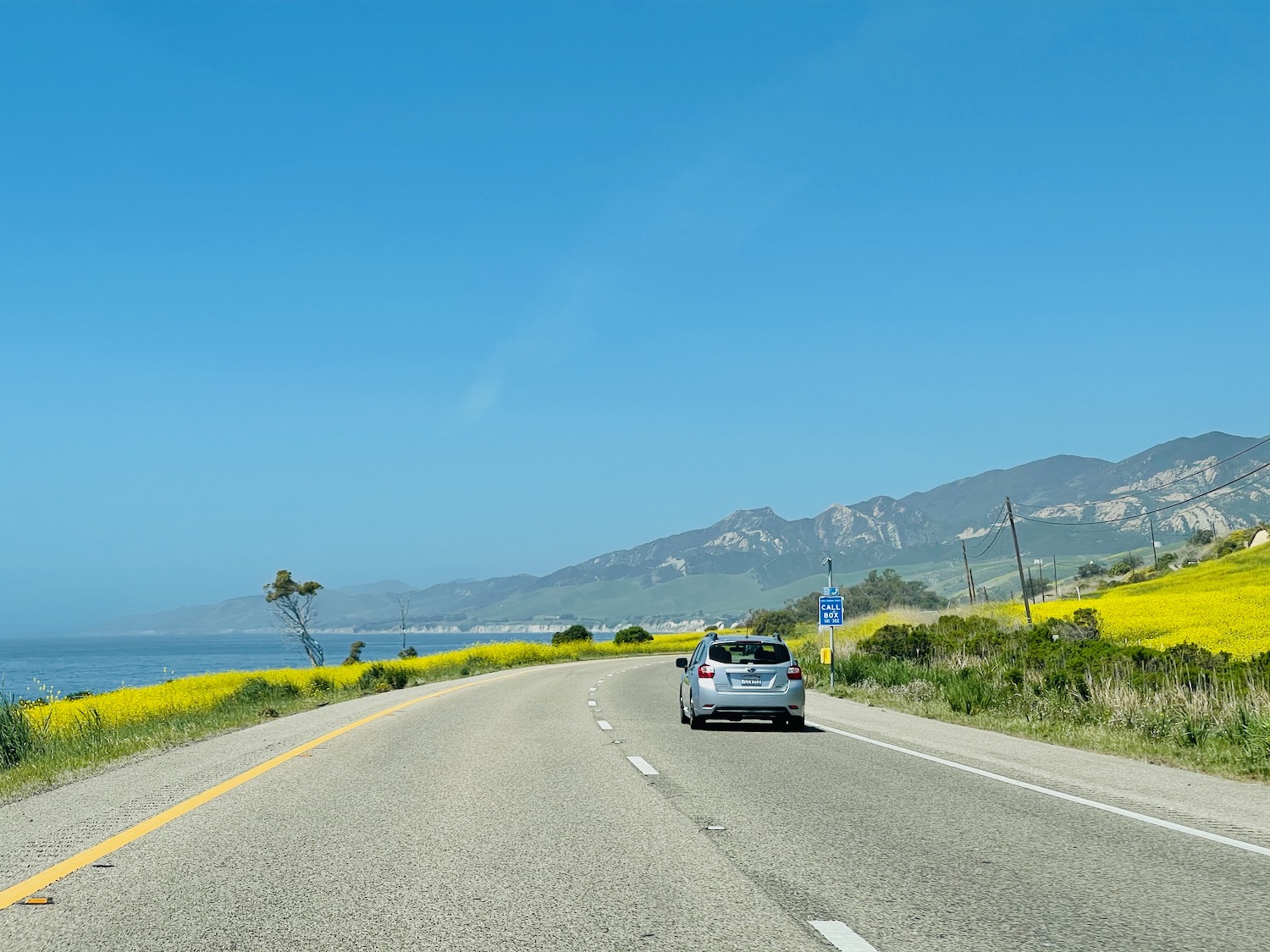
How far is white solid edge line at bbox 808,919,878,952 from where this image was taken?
5.50m

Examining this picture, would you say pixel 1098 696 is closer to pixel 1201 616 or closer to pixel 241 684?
pixel 1201 616

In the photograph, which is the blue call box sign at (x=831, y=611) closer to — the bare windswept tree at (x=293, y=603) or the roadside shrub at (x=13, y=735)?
the roadside shrub at (x=13, y=735)

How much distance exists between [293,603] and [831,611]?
234ft

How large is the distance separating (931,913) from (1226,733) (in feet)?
35.0

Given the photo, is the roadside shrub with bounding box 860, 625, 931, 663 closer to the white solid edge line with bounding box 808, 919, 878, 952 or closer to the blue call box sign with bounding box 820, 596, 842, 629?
the blue call box sign with bounding box 820, 596, 842, 629

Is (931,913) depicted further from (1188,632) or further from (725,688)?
(1188,632)

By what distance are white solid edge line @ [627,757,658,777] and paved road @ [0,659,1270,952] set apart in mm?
115

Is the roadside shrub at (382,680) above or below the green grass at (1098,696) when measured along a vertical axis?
above

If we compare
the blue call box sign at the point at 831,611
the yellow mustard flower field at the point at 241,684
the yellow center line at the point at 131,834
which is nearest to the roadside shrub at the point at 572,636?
the yellow mustard flower field at the point at 241,684

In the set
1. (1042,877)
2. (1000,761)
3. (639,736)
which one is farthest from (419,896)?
(639,736)

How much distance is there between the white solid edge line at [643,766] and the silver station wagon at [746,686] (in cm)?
396

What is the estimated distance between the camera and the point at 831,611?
3031cm

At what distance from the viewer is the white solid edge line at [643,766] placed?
40.9ft

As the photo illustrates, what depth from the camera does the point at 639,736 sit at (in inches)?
675
